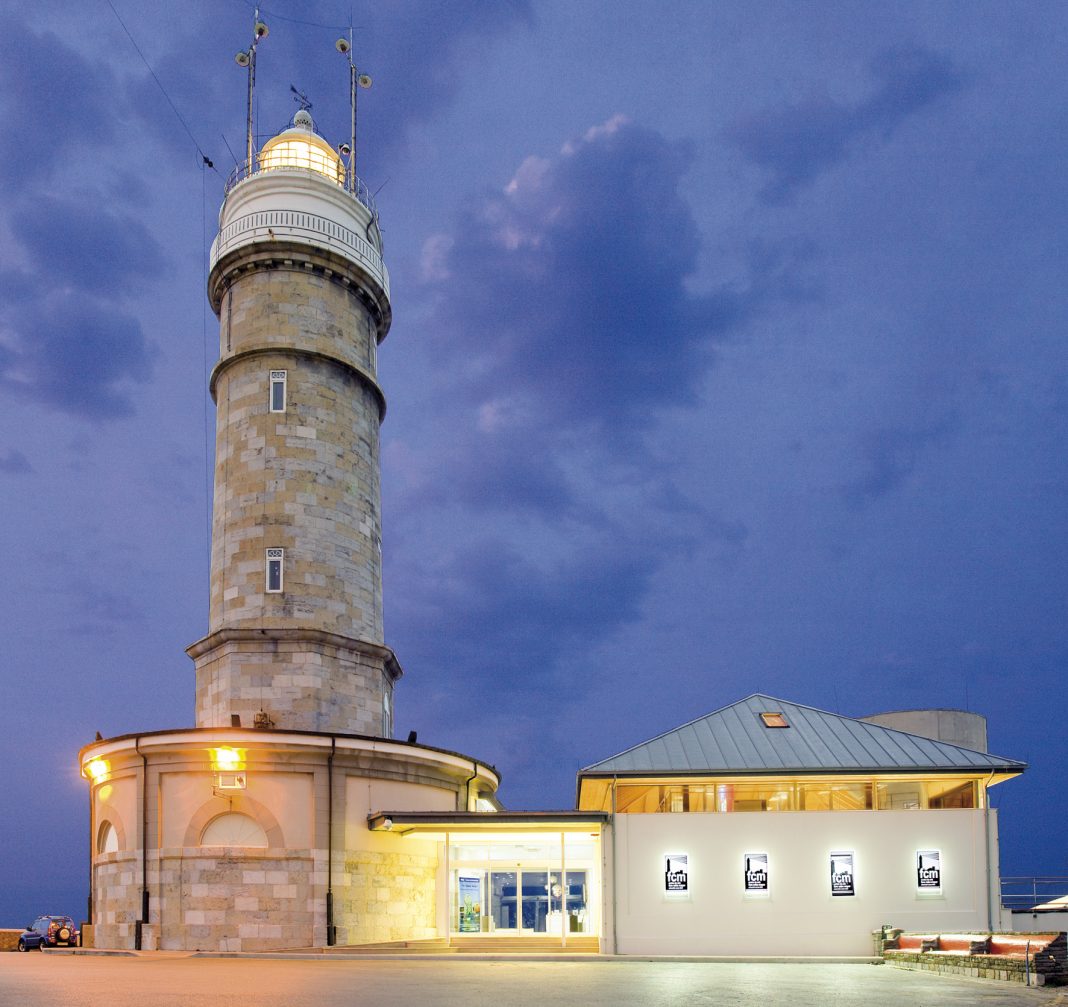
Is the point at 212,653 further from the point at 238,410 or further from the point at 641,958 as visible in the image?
the point at 641,958

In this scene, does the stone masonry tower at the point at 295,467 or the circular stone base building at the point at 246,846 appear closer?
the circular stone base building at the point at 246,846

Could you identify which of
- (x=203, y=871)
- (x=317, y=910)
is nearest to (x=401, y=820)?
(x=317, y=910)

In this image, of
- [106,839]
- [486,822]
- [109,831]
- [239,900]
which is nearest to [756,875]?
[486,822]

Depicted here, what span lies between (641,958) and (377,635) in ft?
42.8

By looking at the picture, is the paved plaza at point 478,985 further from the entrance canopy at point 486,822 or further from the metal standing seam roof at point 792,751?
the metal standing seam roof at point 792,751

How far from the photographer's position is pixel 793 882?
2573 cm

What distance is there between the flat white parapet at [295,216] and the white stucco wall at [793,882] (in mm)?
19778

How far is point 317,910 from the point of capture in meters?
26.4

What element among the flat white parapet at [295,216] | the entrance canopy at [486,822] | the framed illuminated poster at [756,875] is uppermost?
the flat white parapet at [295,216]

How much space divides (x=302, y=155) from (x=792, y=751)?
24.7m

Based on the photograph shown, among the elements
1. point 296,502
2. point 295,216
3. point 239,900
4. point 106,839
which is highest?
point 295,216

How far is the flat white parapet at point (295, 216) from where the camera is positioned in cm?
3475

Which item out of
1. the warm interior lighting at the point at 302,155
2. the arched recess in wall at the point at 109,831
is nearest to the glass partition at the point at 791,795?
the arched recess in wall at the point at 109,831

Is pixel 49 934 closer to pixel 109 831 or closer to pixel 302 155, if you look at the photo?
pixel 109 831
